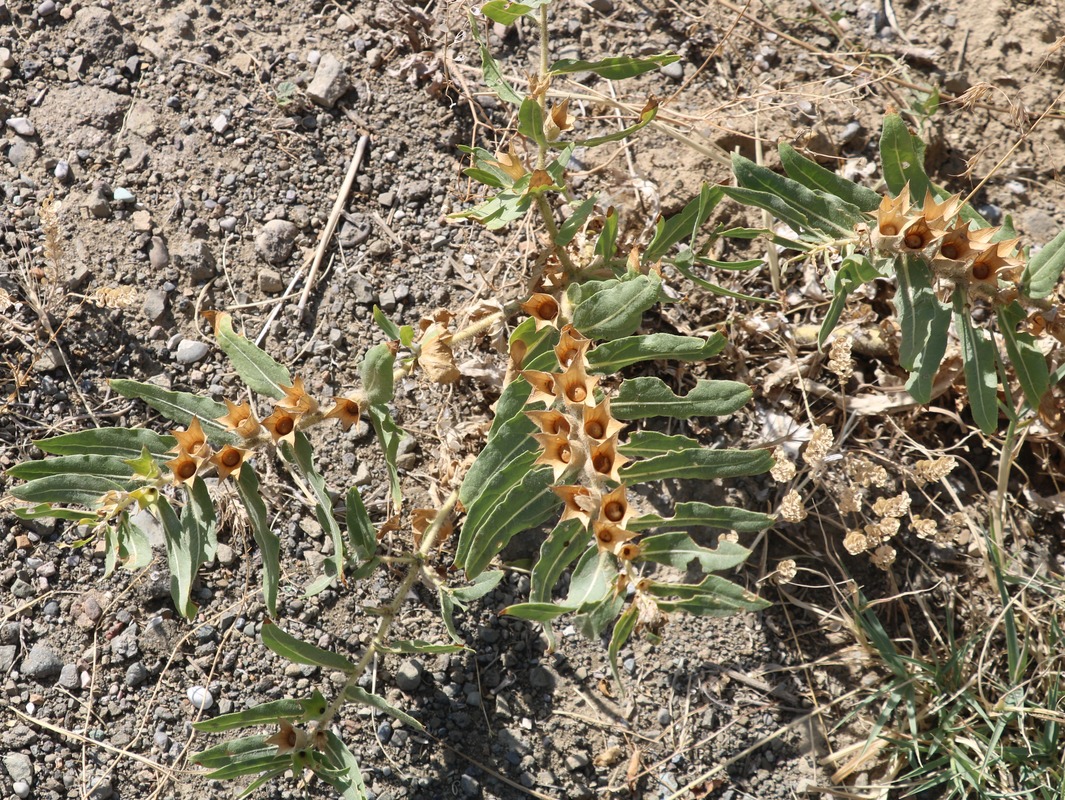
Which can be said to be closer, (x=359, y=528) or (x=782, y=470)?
(x=359, y=528)

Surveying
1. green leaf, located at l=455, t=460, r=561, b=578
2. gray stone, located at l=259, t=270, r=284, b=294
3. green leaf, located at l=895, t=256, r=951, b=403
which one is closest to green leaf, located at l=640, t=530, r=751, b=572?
green leaf, located at l=455, t=460, r=561, b=578

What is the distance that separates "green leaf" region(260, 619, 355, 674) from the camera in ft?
7.25

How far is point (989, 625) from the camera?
2828 mm

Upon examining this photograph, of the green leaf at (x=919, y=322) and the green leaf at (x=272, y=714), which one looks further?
the green leaf at (x=272, y=714)

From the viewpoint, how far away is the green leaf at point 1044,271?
2.12 metres

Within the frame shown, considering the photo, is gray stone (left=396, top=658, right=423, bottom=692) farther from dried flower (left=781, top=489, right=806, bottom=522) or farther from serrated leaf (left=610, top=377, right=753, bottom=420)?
dried flower (left=781, top=489, right=806, bottom=522)

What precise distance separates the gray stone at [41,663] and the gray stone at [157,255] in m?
1.28

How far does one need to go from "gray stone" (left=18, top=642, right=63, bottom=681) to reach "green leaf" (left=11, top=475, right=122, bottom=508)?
0.90m

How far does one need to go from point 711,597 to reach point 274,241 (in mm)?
1996

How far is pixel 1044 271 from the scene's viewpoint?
7.06 ft

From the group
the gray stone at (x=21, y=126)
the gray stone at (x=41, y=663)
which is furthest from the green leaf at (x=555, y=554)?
the gray stone at (x=21, y=126)

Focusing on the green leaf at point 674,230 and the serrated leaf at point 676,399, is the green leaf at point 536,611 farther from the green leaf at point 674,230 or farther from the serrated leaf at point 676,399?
the green leaf at point 674,230

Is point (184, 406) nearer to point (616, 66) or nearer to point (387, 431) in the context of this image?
point (387, 431)

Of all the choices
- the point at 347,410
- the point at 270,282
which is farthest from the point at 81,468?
the point at 270,282
